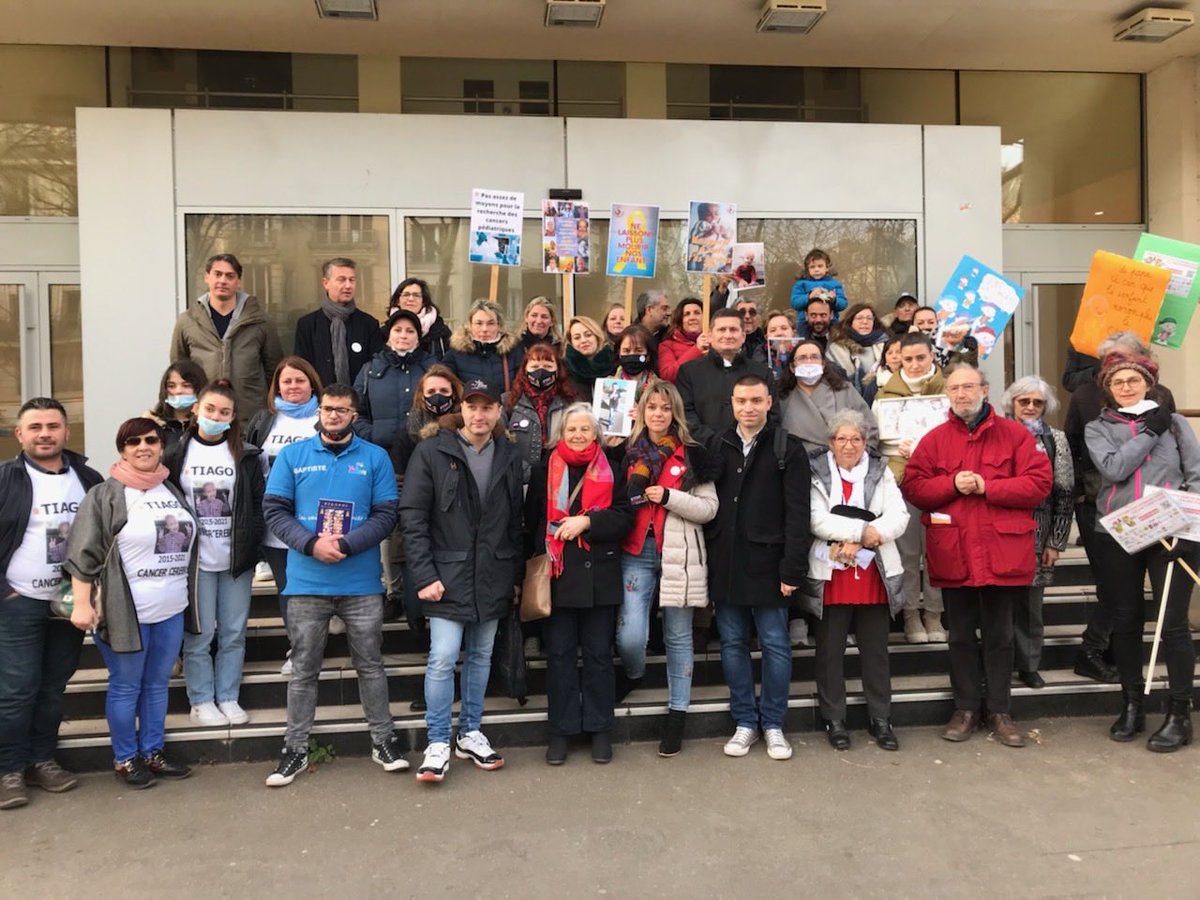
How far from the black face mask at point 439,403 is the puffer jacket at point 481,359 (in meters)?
0.74

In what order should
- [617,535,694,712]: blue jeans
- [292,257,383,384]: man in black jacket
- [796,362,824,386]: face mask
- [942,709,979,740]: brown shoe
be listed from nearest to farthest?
[617,535,694,712]: blue jeans < [942,709,979,740]: brown shoe < [796,362,824,386]: face mask < [292,257,383,384]: man in black jacket

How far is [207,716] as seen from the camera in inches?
195

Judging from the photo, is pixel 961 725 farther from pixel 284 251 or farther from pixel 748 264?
pixel 284 251

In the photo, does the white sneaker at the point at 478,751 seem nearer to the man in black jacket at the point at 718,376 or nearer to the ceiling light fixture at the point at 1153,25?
the man in black jacket at the point at 718,376

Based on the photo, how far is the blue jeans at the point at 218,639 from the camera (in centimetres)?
493

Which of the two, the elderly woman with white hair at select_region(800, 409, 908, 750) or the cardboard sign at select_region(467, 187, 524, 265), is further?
the cardboard sign at select_region(467, 187, 524, 265)

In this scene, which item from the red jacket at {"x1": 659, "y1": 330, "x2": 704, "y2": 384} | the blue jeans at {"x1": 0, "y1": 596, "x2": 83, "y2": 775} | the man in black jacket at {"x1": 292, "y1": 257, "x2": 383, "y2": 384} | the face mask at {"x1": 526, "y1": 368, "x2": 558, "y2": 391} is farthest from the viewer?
the man in black jacket at {"x1": 292, "y1": 257, "x2": 383, "y2": 384}

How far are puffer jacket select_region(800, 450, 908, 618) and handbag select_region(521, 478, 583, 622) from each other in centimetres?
134

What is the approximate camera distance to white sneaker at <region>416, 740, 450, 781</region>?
449 cm

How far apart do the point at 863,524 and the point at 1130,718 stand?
1953 millimetres

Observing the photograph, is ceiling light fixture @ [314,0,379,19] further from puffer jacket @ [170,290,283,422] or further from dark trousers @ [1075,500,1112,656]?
dark trousers @ [1075,500,1112,656]

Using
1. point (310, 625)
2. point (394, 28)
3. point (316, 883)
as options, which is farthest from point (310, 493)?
point (394, 28)

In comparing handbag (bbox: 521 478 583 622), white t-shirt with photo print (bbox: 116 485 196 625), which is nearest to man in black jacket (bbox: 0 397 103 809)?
white t-shirt with photo print (bbox: 116 485 196 625)

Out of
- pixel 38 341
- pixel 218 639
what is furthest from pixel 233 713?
pixel 38 341
